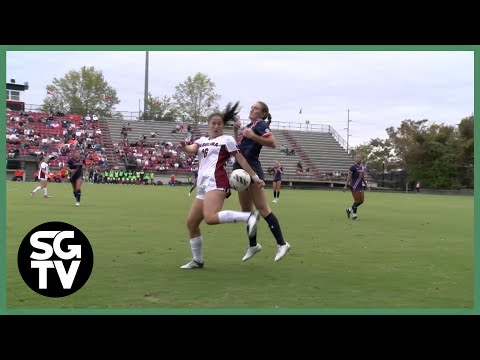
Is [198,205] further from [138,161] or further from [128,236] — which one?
[138,161]

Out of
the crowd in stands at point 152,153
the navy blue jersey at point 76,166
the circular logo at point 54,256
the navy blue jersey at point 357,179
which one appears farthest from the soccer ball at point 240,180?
the crowd in stands at point 152,153

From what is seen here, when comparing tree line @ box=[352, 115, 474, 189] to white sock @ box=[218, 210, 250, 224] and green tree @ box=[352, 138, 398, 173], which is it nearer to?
green tree @ box=[352, 138, 398, 173]

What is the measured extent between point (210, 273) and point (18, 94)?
302 feet

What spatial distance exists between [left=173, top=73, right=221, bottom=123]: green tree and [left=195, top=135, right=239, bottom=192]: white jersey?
71.1 m

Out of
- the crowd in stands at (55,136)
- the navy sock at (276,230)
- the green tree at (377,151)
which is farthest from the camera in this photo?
the green tree at (377,151)

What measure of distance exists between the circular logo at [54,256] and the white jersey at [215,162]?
2.60 meters

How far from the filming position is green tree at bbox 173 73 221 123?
262 ft

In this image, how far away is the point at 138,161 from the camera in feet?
187

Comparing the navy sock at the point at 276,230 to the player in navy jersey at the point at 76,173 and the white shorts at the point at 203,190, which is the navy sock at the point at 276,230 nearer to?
the white shorts at the point at 203,190

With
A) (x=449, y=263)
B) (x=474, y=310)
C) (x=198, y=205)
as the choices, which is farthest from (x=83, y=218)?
(x=474, y=310)

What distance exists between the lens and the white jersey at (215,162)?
8.23m

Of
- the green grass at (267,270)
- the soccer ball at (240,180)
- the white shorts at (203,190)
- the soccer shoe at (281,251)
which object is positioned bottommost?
the green grass at (267,270)

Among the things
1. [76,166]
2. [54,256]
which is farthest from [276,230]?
[76,166]

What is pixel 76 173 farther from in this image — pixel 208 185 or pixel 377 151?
pixel 377 151
